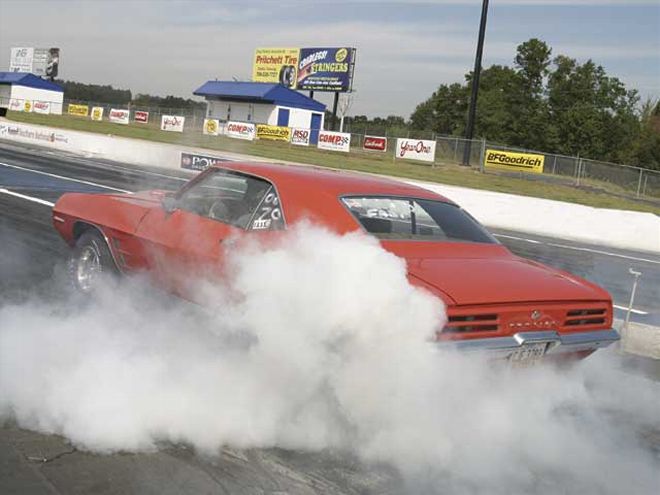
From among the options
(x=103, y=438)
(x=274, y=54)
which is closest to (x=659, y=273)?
(x=103, y=438)

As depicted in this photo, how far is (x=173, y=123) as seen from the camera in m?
46.7

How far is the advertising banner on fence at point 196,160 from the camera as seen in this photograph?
76.5 feet

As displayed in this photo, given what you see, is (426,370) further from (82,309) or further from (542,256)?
(542,256)

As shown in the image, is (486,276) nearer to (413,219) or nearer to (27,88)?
(413,219)

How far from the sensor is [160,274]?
15.9 feet

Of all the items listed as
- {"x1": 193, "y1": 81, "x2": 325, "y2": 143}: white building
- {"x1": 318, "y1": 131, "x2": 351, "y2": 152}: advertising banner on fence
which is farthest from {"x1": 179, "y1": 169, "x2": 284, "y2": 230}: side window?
{"x1": 193, "y1": 81, "x2": 325, "y2": 143}: white building

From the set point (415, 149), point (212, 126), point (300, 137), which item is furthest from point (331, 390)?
point (212, 126)

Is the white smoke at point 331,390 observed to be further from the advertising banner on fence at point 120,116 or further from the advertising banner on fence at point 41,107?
the advertising banner on fence at point 41,107

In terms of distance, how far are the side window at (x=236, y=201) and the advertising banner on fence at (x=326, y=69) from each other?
53720mm

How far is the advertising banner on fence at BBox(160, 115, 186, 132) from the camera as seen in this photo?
46.1 m

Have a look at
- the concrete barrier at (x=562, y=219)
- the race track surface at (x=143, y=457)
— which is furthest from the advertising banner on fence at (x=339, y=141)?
the race track surface at (x=143, y=457)

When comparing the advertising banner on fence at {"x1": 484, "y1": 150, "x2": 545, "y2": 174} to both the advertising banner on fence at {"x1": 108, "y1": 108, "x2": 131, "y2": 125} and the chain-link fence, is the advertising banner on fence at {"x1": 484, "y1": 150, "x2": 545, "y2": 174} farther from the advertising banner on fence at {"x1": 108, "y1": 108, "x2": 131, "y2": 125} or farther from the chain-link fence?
the advertising banner on fence at {"x1": 108, "y1": 108, "x2": 131, "y2": 125}

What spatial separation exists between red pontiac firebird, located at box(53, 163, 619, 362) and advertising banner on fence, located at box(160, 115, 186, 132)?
41.8 meters

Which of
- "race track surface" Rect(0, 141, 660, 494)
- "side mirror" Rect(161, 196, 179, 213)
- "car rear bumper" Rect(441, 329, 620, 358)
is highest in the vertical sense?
"side mirror" Rect(161, 196, 179, 213)
